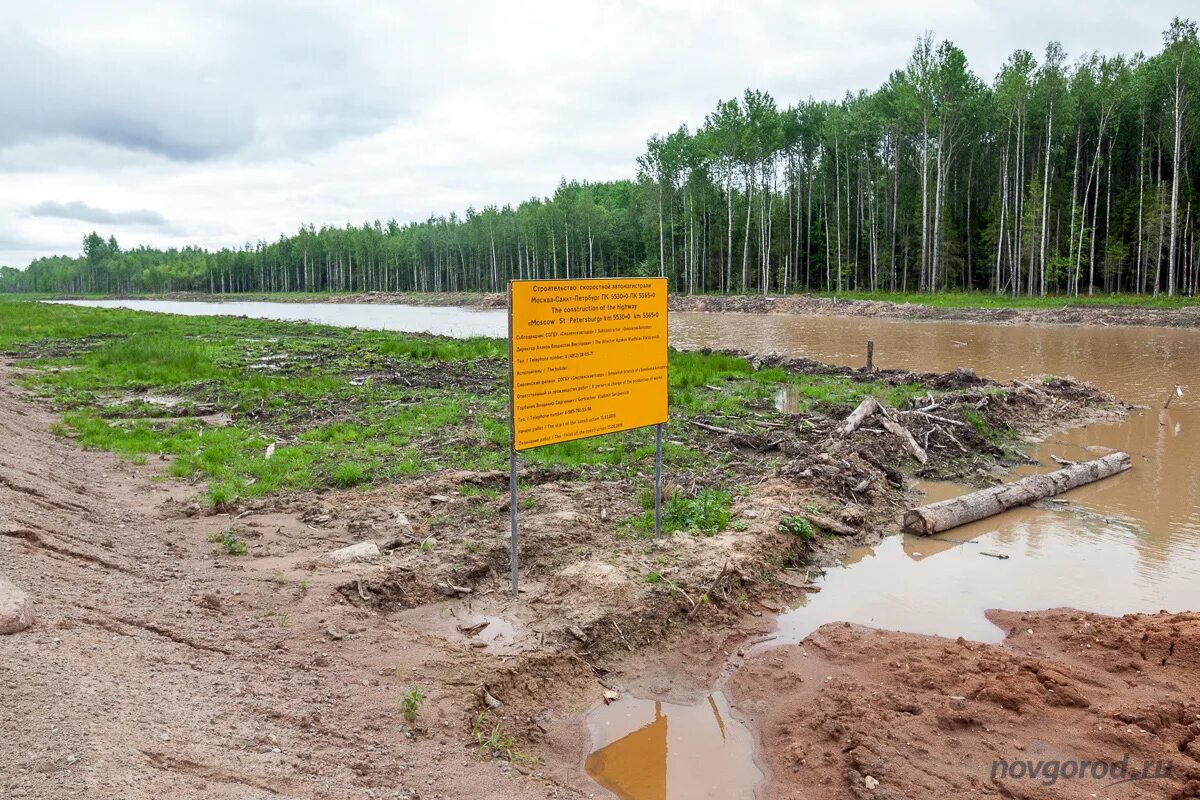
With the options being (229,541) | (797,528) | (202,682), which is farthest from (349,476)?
(797,528)

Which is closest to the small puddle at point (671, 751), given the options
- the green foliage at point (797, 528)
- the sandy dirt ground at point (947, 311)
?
the green foliage at point (797, 528)

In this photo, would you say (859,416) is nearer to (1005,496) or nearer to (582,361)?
(1005,496)

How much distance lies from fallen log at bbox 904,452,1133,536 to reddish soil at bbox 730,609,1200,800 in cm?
265

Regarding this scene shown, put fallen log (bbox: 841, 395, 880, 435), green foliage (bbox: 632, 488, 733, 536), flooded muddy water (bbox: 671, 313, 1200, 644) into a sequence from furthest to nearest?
fallen log (bbox: 841, 395, 880, 435) < green foliage (bbox: 632, 488, 733, 536) < flooded muddy water (bbox: 671, 313, 1200, 644)

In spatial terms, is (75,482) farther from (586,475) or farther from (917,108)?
(917,108)

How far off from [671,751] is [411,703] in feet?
5.54

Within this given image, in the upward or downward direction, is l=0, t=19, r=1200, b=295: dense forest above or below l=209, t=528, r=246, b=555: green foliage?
above

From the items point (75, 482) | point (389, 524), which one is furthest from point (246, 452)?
point (389, 524)

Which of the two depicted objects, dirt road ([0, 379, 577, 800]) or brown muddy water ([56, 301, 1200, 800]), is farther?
brown muddy water ([56, 301, 1200, 800])

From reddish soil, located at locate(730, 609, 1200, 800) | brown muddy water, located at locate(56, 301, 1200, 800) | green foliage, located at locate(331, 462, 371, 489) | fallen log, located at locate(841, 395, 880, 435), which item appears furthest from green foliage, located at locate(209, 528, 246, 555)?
fallen log, located at locate(841, 395, 880, 435)

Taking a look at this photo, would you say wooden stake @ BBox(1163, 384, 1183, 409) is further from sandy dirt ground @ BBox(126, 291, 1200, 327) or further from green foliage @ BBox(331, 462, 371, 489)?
sandy dirt ground @ BBox(126, 291, 1200, 327)

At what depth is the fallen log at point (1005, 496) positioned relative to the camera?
341 inches

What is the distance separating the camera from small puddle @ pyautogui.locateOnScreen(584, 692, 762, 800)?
434cm

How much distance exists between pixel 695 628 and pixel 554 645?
4.25 feet
